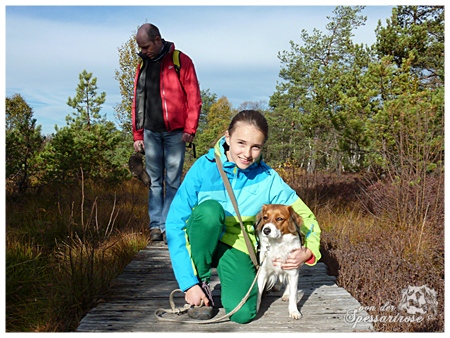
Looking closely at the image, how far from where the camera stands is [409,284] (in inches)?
157

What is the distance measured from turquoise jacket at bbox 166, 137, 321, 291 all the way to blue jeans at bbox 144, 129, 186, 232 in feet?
5.47

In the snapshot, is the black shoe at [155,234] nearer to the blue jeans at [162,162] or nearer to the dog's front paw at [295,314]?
the blue jeans at [162,162]

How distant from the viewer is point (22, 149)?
6.91m

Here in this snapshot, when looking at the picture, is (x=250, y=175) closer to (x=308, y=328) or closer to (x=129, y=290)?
(x=308, y=328)

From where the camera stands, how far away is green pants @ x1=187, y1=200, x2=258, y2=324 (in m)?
2.73

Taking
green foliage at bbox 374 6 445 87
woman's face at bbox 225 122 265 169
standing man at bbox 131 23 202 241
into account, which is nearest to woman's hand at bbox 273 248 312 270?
woman's face at bbox 225 122 265 169

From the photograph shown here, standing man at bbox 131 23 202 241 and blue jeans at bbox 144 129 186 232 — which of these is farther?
blue jeans at bbox 144 129 186 232

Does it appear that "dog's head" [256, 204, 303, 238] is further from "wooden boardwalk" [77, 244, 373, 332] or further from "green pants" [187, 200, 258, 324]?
"wooden boardwalk" [77, 244, 373, 332]

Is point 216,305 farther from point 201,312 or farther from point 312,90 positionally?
point 312,90

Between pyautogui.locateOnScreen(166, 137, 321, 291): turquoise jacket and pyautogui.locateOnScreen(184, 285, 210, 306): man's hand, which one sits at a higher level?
pyautogui.locateOnScreen(166, 137, 321, 291): turquoise jacket

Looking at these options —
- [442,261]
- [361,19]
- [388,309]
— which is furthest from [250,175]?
[361,19]

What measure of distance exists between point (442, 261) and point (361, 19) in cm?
2210

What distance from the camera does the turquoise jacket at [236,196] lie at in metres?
2.86

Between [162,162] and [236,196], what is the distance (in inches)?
77.8
